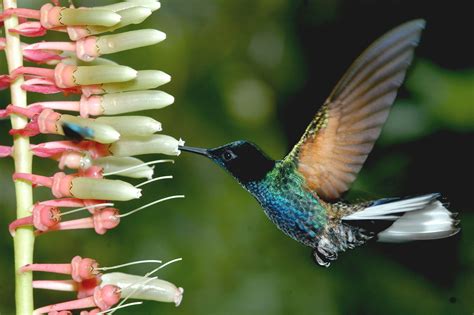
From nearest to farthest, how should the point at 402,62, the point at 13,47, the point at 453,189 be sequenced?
the point at 13,47 < the point at 402,62 < the point at 453,189

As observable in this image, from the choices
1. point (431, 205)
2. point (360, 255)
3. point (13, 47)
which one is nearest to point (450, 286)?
point (360, 255)

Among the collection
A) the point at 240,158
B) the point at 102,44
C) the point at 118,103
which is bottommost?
the point at 240,158

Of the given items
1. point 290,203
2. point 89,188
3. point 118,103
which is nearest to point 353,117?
point 290,203

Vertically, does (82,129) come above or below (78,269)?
above

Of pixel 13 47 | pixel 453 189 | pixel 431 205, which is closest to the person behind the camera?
pixel 13 47

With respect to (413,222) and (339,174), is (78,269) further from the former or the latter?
(413,222)

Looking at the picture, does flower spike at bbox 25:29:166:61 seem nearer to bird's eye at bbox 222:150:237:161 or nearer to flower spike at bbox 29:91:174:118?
flower spike at bbox 29:91:174:118

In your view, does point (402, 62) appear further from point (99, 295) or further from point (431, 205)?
point (99, 295)

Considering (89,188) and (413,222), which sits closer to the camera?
(89,188)

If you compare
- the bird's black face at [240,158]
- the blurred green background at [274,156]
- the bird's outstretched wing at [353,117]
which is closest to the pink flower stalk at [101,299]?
the bird's black face at [240,158]
